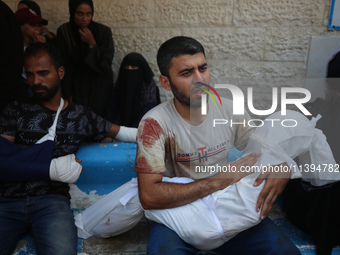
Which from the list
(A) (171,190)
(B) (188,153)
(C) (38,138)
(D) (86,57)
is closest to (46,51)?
(C) (38,138)

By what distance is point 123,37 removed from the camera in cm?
353

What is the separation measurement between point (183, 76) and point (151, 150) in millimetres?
511

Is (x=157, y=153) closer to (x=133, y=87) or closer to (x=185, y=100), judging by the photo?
(x=185, y=100)

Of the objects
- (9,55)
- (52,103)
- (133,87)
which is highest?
(9,55)

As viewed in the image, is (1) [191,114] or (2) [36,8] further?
(2) [36,8]

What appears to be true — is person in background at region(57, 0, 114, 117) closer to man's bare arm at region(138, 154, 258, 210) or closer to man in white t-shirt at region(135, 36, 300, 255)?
man in white t-shirt at region(135, 36, 300, 255)

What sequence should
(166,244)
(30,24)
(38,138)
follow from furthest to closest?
(30,24) < (38,138) < (166,244)

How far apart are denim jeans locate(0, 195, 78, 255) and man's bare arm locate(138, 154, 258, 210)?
0.62 metres

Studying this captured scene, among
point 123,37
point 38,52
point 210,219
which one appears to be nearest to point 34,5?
point 123,37

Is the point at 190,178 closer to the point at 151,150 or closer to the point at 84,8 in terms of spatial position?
the point at 151,150

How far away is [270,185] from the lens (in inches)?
63.1

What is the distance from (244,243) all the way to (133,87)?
2.12m

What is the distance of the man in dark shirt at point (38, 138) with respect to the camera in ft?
6.05

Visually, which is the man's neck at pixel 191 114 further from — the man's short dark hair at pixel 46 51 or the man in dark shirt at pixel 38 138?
the man's short dark hair at pixel 46 51
